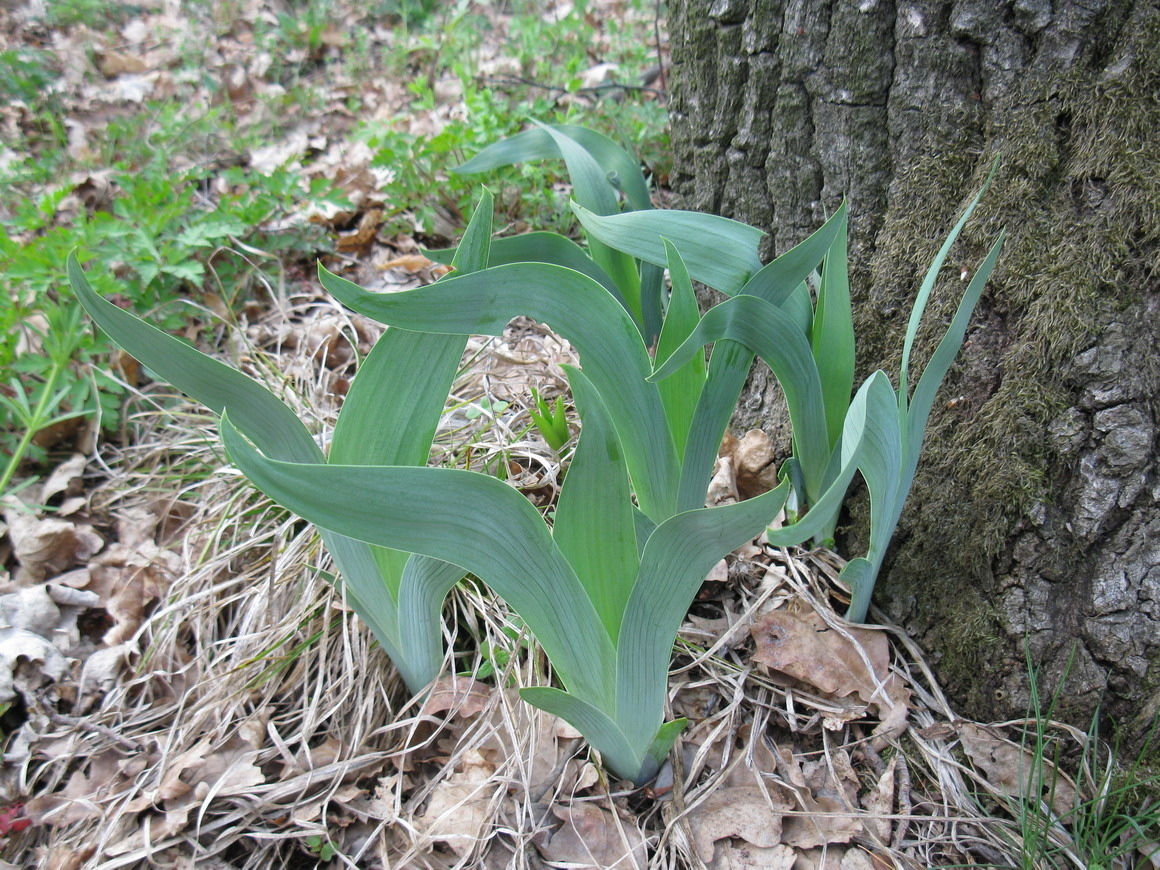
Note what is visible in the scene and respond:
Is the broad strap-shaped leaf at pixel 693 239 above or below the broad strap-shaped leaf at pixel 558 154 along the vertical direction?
below

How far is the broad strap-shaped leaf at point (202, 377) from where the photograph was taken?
816 mm

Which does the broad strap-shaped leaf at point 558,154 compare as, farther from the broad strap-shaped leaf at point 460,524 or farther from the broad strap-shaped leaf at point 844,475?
the broad strap-shaped leaf at point 460,524

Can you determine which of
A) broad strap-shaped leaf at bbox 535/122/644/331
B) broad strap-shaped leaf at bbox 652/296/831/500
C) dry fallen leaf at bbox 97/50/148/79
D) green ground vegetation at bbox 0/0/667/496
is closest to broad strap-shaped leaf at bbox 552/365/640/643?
broad strap-shaped leaf at bbox 652/296/831/500

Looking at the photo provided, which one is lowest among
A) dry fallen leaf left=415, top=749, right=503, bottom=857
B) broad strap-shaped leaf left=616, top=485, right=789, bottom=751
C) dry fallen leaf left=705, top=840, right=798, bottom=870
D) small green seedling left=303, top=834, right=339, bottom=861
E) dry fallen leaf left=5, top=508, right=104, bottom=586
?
small green seedling left=303, top=834, right=339, bottom=861

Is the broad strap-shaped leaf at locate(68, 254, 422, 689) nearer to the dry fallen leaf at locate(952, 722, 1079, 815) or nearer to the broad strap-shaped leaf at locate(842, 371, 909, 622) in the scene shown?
the broad strap-shaped leaf at locate(842, 371, 909, 622)

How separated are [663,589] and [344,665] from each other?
27.1 inches

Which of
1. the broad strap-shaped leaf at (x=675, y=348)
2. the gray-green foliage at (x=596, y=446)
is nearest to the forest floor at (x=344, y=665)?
the gray-green foliage at (x=596, y=446)

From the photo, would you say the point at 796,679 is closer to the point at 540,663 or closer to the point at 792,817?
the point at 792,817

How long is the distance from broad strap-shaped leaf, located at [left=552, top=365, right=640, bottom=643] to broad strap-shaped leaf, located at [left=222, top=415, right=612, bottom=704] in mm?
46

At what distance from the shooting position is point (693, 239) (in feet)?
3.36

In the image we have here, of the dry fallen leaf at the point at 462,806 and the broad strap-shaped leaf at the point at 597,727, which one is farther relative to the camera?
the dry fallen leaf at the point at 462,806

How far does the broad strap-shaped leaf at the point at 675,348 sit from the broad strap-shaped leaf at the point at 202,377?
50cm

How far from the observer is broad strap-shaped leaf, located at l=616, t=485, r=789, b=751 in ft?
2.42

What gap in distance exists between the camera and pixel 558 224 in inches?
80.5
